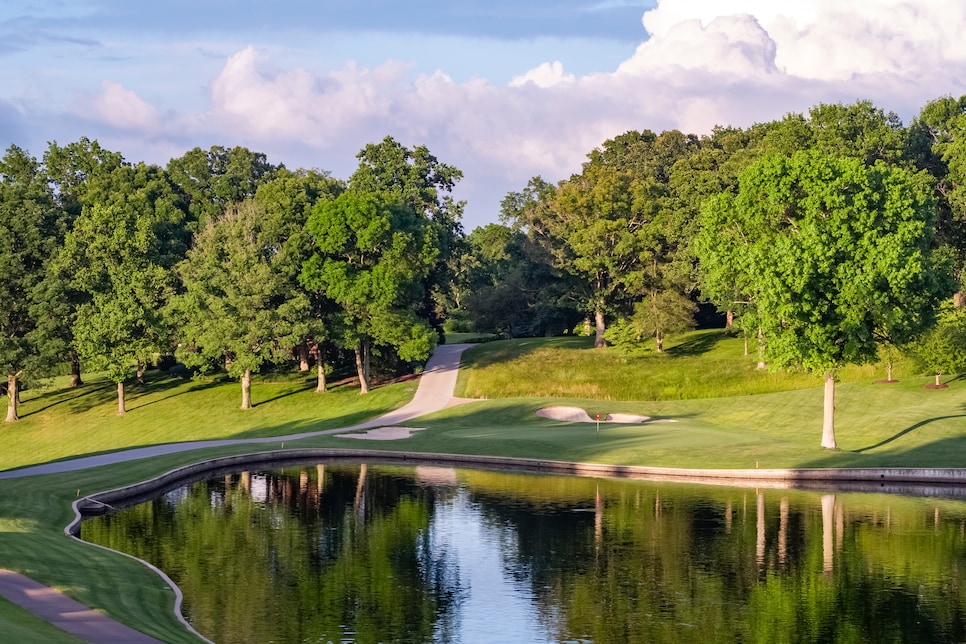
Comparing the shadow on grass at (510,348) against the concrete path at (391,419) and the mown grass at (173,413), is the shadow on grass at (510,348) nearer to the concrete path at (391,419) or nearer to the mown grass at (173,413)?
the concrete path at (391,419)

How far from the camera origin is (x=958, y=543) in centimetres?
3462

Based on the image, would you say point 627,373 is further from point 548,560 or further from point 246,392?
point 548,560

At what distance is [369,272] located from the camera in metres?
80.6

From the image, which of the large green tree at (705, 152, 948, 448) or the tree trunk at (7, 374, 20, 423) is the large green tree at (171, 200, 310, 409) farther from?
the large green tree at (705, 152, 948, 448)

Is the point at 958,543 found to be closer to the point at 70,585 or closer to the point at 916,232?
the point at 916,232

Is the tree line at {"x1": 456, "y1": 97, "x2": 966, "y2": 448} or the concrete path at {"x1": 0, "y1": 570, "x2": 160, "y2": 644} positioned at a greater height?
the tree line at {"x1": 456, "y1": 97, "x2": 966, "y2": 448}

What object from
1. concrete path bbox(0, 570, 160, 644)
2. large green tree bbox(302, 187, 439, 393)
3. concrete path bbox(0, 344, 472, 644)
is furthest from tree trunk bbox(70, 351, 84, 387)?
concrete path bbox(0, 570, 160, 644)

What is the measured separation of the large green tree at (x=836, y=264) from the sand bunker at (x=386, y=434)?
2130cm

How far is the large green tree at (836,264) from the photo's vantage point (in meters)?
47.8

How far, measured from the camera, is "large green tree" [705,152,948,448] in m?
47.8

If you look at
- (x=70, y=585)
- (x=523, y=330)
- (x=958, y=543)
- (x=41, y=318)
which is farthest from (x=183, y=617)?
(x=523, y=330)

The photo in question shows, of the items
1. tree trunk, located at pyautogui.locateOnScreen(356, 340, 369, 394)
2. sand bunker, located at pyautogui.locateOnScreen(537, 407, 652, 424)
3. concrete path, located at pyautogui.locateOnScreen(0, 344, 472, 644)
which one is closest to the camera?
concrete path, located at pyautogui.locateOnScreen(0, 344, 472, 644)

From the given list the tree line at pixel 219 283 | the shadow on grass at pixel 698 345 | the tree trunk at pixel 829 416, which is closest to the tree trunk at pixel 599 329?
the shadow on grass at pixel 698 345

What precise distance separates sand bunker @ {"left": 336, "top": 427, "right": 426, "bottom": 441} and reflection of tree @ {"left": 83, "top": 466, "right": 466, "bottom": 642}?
403 inches
